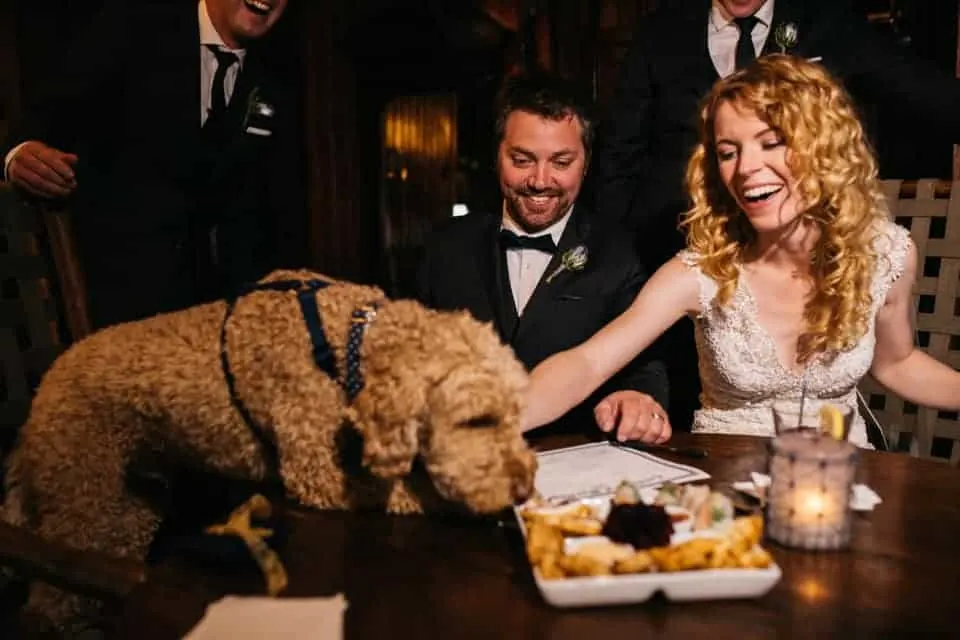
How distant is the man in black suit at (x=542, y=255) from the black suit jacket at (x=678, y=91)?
1.08 ft

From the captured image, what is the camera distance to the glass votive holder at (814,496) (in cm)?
117

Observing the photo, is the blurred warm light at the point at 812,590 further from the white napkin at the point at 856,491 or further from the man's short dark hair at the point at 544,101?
the man's short dark hair at the point at 544,101

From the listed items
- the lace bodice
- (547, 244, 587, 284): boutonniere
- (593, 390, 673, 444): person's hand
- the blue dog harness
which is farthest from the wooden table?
(547, 244, 587, 284): boutonniere

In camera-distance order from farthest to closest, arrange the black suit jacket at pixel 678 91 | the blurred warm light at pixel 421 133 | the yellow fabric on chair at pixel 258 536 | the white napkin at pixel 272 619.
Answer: the blurred warm light at pixel 421 133, the black suit jacket at pixel 678 91, the yellow fabric on chair at pixel 258 536, the white napkin at pixel 272 619

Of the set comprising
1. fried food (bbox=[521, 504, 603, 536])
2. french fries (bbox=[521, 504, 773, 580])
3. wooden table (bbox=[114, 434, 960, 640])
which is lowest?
wooden table (bbox=[114, 434, 960, 640])

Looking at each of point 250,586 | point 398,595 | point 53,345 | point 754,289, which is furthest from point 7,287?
point 754,289

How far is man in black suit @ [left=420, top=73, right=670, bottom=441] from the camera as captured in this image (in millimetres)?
2209

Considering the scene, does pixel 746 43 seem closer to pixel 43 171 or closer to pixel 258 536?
pixel 43 171

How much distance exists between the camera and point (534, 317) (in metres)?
2.21

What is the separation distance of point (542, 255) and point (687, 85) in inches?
28.1

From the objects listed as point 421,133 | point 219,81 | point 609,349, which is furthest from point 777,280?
point 421,133

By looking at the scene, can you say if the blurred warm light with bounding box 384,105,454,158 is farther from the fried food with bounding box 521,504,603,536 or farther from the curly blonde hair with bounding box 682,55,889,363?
the fried food with bounding box 521,504,603,536

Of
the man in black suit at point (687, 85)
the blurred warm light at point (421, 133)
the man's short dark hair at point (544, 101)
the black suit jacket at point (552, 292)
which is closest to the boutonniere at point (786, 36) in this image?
the man in black suit at point (687, 85)

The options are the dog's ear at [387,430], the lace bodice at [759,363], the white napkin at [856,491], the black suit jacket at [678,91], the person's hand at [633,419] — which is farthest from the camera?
the black suit jacket at [678,91]
